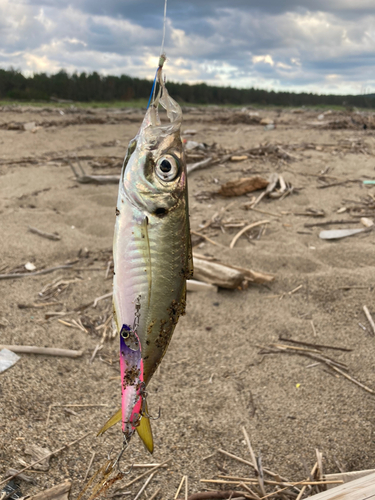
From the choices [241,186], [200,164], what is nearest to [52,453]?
[241,186]

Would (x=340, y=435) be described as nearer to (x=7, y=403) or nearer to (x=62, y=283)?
(x=7, y=403)

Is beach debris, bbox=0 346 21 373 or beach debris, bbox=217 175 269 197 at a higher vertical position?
beach debris, bbox=217 175 269 197

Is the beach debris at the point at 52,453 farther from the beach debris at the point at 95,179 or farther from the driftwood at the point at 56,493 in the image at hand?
the beach debris at the point at 95,179

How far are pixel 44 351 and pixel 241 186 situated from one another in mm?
4687

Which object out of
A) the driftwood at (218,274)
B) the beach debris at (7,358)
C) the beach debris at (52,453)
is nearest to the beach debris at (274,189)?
the driftwood at (218,274)

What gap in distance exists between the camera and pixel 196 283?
14.1 ft

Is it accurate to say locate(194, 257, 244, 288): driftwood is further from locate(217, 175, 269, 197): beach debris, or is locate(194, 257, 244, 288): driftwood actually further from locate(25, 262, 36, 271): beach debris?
locate(217, 175, 269, 197): beach debris

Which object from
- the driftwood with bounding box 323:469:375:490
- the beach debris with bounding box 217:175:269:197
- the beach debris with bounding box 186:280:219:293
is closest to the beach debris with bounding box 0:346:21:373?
the beach debris with bounding box 186:280:219:293

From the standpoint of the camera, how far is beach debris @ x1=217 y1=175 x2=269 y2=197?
7043 millimetres

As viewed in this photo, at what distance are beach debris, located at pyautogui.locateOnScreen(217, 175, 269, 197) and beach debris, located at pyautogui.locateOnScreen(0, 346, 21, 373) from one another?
466cm

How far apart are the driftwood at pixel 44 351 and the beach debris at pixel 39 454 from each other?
93cm

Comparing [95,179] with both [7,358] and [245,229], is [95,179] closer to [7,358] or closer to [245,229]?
[245,229]

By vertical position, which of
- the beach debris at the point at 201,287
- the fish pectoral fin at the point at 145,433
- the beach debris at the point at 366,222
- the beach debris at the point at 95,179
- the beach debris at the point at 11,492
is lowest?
the beach debris at the point at 11,492

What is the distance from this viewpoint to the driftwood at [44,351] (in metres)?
3.23
